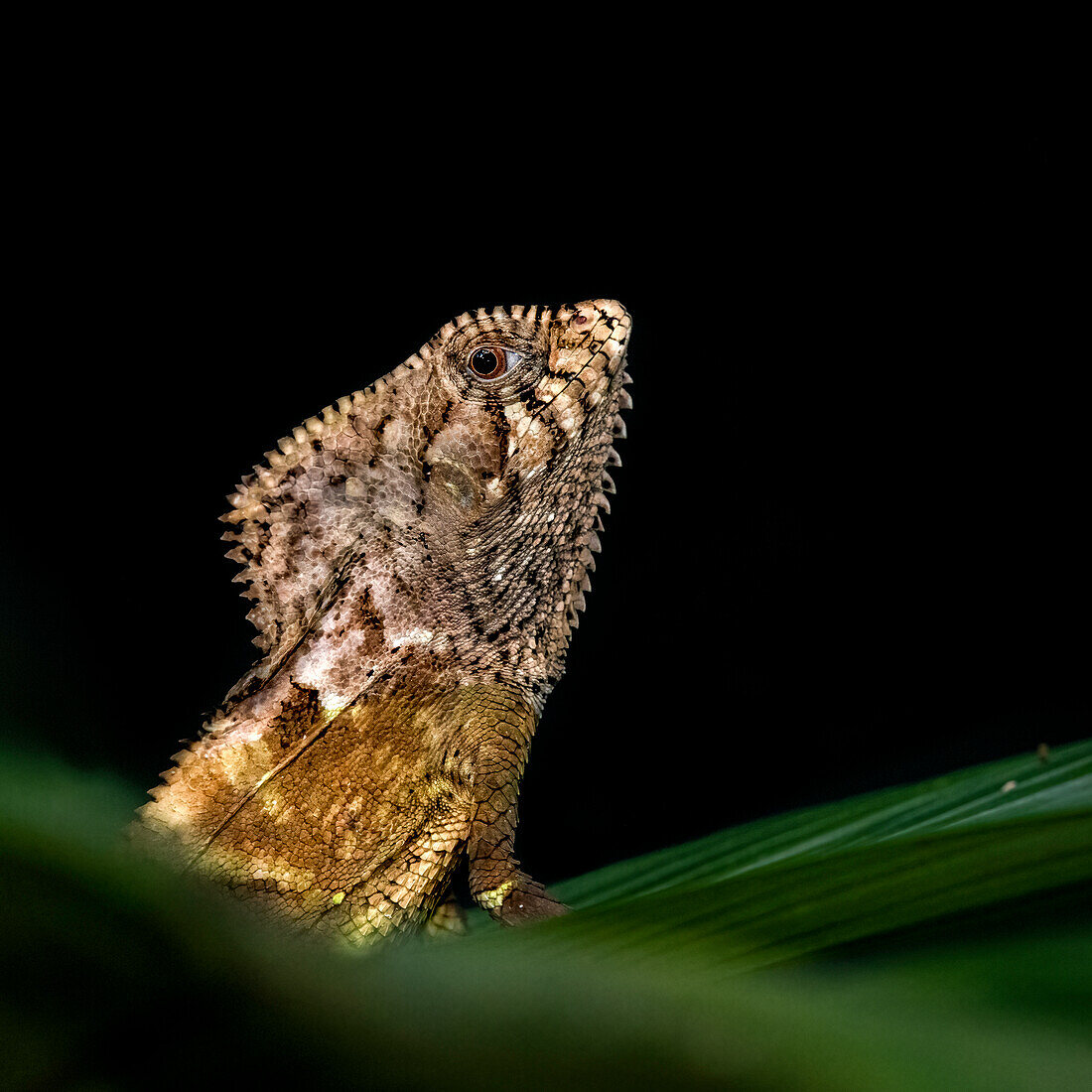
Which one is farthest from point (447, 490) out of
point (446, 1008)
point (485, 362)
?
point (446, 1008)

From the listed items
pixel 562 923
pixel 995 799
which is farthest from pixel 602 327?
pixel 562 923

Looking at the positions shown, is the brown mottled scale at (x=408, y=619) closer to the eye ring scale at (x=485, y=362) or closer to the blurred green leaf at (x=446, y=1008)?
the eye ring scale at (x=485, y=362)

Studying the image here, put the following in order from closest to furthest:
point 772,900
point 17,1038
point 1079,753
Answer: point 17,1038, point 772,900, point 1079,753

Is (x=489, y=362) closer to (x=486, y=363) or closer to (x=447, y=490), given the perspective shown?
(x=486, y=363)

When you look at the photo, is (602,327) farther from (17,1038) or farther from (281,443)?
(17,1038)

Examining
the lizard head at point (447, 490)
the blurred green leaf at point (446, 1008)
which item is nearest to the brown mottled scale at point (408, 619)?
the lizard head at point (447, 490)

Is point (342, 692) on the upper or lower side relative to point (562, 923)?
upper

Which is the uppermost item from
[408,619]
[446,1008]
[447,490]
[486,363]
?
[486,363]

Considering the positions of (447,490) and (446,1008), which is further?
(447,490)
